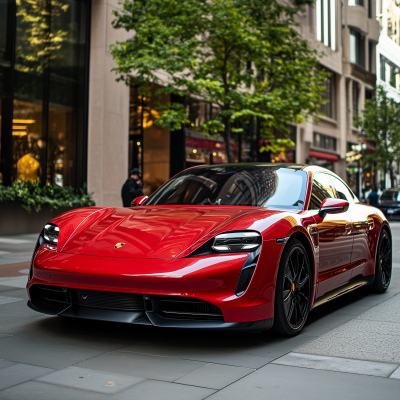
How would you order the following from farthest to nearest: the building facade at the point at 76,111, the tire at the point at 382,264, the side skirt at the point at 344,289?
the building facade at the point at 76,111
the tire at the point at 382,264
the side skirt at the point at 344,289

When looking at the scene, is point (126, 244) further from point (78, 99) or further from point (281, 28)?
point (78, 99)

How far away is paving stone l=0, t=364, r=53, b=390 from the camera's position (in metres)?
3.39

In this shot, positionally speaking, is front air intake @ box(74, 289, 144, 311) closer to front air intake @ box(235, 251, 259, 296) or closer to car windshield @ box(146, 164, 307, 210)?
front air intake @ box(235, 251, 259, 296)

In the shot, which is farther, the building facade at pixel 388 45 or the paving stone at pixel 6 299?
the building facade at pixel 388 45

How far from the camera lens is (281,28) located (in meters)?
16.5

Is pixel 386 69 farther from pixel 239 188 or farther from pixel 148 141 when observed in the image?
pixel 239 188

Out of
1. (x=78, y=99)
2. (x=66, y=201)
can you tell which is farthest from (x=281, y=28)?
(x=66, y=201)

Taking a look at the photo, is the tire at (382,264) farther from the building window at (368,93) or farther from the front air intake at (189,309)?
the building window at (368,93)

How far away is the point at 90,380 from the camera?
3453 mm

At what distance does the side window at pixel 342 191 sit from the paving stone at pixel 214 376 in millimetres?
3036

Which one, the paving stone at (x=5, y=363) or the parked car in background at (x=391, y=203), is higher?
the parked car in background at (x=391, y=203)

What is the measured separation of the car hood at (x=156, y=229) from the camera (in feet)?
13.9

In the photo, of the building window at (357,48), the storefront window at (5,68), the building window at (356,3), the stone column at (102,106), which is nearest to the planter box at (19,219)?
the storefront window at (5,68)

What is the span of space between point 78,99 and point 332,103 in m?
30.2
